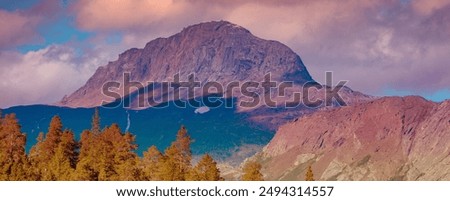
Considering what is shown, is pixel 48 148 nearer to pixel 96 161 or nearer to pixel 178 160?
pixel 96 161

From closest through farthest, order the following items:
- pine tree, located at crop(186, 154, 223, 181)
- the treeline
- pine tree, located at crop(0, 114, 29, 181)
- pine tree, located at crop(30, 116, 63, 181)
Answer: pine tree, located at crop(0, 114, 29, 181) < the treeline < pine tree, located at crop(186, 154, 223, 181) < pine tree, located at crop(30, 116, 63, 181)

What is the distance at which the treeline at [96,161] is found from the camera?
105794 millimetres

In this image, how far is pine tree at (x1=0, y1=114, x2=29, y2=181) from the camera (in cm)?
10562

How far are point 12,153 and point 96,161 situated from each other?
14.9 m

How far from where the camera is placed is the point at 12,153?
117 meters

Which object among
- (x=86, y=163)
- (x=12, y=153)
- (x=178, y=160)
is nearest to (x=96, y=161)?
(x=86, y=163)

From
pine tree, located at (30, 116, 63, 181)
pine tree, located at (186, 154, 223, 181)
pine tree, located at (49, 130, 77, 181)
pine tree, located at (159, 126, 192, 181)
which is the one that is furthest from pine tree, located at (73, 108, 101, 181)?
pine tree, located at (186, 154, 223, 181)

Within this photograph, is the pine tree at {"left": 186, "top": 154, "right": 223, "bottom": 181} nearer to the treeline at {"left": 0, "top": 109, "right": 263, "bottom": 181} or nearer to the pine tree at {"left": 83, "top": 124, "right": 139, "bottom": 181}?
the treeline at {"left": 0, "top": 109, "right": 263, "bottom": 181}
